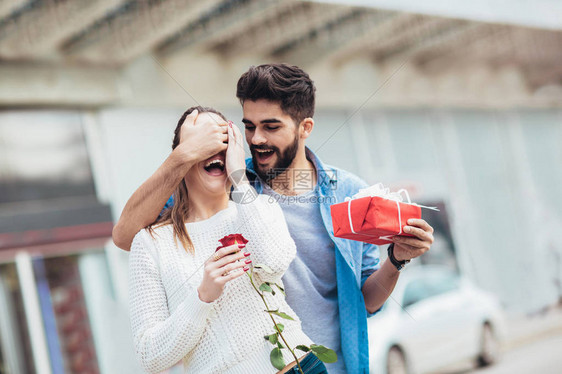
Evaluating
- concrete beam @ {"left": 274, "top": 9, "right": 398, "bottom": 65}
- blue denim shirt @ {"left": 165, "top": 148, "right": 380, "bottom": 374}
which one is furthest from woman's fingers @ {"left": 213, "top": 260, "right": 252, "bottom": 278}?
concrete beam @ {"left": 274, "top": 9, "right": 398, "bottom": 65}

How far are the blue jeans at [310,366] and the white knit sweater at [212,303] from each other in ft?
0.08

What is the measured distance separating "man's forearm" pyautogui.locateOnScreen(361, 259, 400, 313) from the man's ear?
47 centimetres

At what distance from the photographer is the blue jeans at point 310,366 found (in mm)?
1836

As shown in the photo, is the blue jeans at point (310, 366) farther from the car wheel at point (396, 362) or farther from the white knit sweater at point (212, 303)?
the car wheel at point (396, 362)

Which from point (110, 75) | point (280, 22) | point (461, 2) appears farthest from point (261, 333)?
point (461, 2)

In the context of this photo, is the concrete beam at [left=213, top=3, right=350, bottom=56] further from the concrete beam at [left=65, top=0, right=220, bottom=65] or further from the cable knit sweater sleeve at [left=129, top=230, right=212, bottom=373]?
the cable knit sweater sleeve at [left=129, top=230, right=212, bottom=373]

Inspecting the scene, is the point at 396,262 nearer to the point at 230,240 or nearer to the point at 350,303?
the point at 350,303

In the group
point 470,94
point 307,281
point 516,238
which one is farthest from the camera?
point 516,238

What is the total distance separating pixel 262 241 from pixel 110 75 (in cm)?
565

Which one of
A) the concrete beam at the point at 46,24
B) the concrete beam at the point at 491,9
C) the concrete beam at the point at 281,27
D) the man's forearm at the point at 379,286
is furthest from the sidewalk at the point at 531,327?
the man's forearm at the point at 379,286

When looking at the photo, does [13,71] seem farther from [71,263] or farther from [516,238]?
[516,238]

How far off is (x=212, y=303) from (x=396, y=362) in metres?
5.66

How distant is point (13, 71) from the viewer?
253 inches

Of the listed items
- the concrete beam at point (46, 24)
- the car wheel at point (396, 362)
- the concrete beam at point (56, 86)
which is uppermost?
the concrete beam at point (46, 24)
